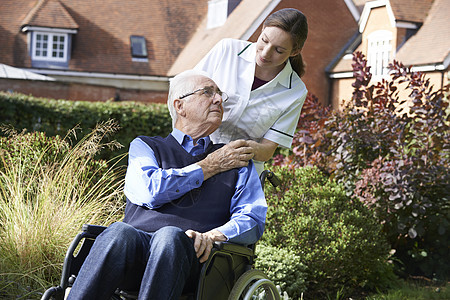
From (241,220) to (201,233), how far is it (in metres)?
0.21

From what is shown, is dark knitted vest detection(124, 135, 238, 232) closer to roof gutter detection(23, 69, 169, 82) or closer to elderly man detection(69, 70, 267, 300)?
elderly man detection(69, 70, 267, 300)

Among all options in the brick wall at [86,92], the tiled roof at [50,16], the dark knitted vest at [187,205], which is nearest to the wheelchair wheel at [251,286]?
the dark knitted vest at [187,205]

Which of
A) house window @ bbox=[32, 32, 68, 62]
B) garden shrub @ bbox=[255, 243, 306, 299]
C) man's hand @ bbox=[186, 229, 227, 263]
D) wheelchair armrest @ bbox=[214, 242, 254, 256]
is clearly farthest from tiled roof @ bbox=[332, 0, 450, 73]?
man's hand @ bbox=[186, 229, 227, 263]

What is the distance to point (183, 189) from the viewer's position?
2.90m

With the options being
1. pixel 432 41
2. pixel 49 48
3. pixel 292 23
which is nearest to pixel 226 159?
pixel 292 23

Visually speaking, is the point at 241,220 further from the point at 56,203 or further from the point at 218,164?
the point at 56,203

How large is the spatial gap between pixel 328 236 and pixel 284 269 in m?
0.59

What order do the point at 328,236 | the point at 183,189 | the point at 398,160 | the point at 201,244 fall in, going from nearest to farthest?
the point at 201,244, the point at 183,189, the point at 328,236, the point at 398,160

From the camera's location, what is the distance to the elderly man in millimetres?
2529

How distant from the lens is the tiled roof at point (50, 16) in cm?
2106

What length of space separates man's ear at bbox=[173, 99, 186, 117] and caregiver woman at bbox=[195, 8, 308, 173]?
1.14ft

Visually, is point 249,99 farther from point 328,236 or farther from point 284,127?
point 328,236

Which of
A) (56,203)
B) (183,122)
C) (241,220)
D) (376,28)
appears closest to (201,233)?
(241,220)

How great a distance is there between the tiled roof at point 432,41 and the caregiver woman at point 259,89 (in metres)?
13.7
